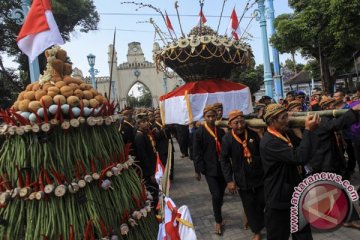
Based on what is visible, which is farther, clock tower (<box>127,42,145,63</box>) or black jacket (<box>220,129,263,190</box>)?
clock tower (<box>127,42,145,63</box>)

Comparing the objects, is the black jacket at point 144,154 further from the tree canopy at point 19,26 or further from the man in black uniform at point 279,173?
the tree canopy at point 19,26

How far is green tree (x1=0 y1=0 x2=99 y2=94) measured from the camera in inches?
737

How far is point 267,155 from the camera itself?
3279mm

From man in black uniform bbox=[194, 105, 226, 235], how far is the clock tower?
2178 inches

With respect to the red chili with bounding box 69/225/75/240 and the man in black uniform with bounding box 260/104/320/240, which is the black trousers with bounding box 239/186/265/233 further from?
the red chili with bounding box 69/225/75/240

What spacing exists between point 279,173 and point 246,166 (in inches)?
39.5

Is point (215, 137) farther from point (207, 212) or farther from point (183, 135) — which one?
point (183, 135)

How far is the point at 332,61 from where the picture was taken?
58.0 ft

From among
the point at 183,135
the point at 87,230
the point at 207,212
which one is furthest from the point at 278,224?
the point at 183,135

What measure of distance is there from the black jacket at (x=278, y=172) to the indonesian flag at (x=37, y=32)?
220 cm

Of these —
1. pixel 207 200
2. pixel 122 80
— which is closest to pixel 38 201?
pixel 207 200

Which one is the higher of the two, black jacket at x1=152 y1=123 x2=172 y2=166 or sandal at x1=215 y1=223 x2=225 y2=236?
black jacket at x1=152 y1=123 x2=172 y2=166

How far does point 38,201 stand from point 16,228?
8.9 inches

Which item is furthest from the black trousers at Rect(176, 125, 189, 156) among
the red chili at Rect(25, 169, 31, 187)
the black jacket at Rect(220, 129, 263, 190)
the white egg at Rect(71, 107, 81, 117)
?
the red chili at Rect(25, 169, 31, 187)
